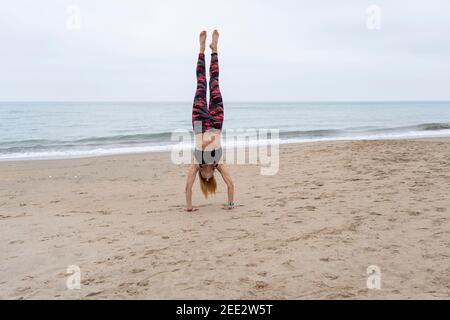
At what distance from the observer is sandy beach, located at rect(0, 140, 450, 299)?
12.4 ft

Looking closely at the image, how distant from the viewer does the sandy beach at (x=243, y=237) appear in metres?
3.78

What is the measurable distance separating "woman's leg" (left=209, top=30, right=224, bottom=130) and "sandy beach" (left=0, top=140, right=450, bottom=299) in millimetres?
1496

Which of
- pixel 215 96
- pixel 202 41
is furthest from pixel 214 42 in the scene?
pixel 215 96

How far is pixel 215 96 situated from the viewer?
6633 mm

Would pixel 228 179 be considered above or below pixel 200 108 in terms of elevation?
below

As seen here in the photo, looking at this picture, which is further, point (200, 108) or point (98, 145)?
point (98, 145)

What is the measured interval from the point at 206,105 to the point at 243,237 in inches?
96.7

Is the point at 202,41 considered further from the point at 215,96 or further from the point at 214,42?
the point at 215,96

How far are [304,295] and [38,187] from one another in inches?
311

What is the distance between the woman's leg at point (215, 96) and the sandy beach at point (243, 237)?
58.9 inches

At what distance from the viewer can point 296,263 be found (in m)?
4.19

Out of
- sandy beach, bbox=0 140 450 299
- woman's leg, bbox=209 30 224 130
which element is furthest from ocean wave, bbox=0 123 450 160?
woman's leg, bbox=209 30 224 130

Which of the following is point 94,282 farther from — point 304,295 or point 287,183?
point 287,183

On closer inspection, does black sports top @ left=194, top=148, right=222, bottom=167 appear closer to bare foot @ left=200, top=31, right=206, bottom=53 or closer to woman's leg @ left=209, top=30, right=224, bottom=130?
woman's leg @ left=209, top=30, right=224, bottom=130
